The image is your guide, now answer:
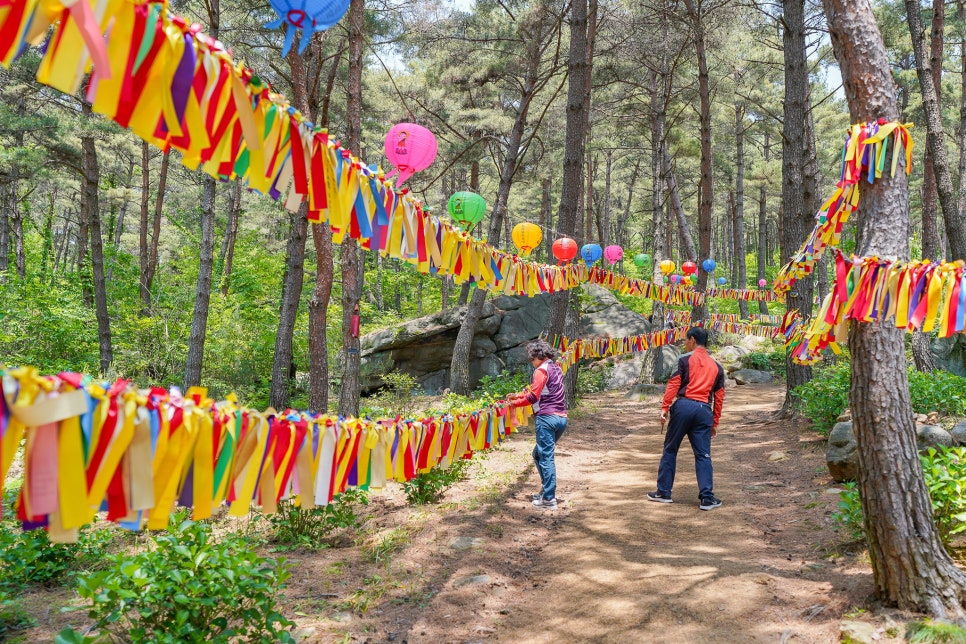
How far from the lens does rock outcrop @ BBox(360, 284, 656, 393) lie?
1636cm

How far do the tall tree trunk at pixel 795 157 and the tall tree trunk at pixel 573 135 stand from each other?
10.4 ft

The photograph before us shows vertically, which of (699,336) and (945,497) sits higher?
(699,336)

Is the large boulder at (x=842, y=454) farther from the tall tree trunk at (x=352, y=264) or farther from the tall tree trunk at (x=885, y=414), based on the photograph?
the tall tree trunk at (x=352, y=264)

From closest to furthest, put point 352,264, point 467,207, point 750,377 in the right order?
point 467,207 → point 352,264 → point 750,377

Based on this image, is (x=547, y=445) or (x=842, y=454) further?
(x=842, y=454)

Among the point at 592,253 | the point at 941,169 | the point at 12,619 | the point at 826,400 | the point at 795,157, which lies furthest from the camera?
the point at 592,253

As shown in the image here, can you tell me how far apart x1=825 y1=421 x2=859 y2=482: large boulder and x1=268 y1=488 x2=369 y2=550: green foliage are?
172 inches

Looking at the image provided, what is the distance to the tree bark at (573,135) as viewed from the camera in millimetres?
9109

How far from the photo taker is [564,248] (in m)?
9.20

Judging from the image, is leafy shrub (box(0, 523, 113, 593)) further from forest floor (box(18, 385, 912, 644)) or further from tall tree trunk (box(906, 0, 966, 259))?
tall tree trunk (box(906, 0, 966, 259))

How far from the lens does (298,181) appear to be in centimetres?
276

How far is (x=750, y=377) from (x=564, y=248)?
9.58 metres

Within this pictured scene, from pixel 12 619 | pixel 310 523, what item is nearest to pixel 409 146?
pixel 310 523

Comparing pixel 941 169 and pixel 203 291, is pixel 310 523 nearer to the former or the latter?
pixel 203 291
